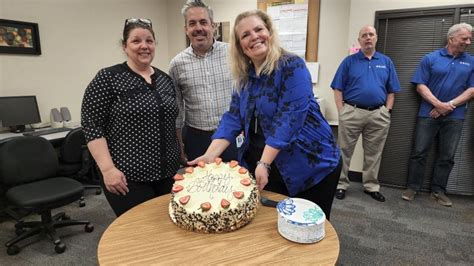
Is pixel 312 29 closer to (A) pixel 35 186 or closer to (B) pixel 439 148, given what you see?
(B) pixel 439 148

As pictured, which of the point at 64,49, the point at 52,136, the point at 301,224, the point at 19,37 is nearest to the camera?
the point at 301,224

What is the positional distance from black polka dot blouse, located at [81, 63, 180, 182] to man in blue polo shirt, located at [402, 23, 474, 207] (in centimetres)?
270

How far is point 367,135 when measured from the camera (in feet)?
10.4

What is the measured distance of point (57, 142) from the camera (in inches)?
121

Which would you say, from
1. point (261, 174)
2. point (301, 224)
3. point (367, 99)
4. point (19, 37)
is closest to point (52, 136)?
point (19, 37)

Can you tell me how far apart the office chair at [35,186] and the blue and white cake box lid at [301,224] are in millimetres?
1968

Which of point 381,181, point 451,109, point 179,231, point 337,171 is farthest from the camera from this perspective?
point 381,181

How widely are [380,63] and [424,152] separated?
1014 millimetres

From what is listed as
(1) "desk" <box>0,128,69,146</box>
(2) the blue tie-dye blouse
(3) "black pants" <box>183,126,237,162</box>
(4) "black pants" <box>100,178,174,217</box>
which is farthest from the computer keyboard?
(2) the blue tie-dye blouse

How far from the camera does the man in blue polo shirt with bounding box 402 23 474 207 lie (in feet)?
9.42

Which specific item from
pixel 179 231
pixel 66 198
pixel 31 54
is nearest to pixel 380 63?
pixel 179 231

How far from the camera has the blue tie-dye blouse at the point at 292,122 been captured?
1.21 metres

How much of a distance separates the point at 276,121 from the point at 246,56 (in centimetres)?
35

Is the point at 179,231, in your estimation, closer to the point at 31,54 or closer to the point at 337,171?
the point at 337,171
